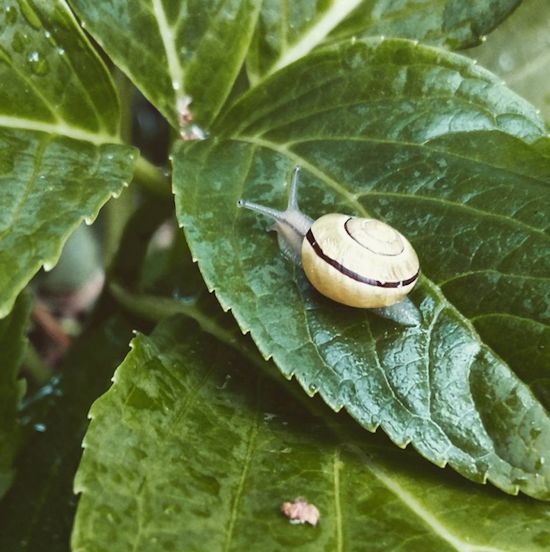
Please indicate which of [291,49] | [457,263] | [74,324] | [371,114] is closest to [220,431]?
A: [457,263]

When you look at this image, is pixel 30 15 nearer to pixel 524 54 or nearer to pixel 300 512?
pixel 300 512

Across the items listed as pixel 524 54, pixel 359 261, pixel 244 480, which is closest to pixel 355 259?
pixel 359 261

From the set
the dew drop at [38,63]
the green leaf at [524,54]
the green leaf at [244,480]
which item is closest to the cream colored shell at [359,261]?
the green leaf at [244,480]

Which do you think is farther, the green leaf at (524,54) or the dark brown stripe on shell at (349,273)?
the green leaf at (524,54)

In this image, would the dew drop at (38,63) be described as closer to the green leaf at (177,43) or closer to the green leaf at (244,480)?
the green leaf at (177,43)

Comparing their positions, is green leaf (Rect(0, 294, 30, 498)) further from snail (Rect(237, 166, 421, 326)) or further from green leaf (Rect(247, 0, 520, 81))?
green leaf (Rect(247, 0, 520, 81))

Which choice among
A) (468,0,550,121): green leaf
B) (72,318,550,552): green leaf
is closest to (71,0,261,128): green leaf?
(72,318,550,552): green leaf
